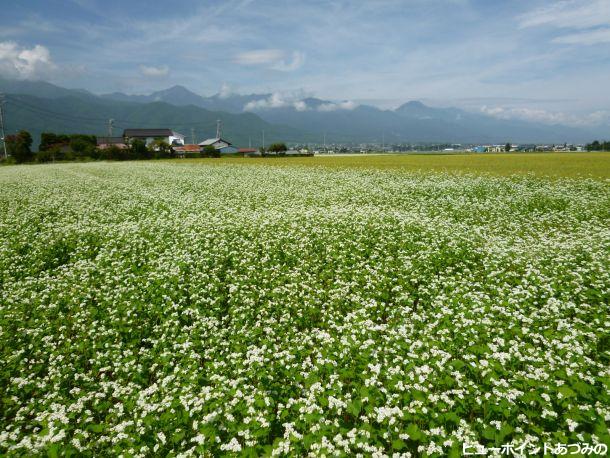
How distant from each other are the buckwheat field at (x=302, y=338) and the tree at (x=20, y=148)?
9273cm

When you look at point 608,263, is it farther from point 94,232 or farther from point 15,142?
point 15,142

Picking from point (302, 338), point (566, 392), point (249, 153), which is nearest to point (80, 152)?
point (249, 153)

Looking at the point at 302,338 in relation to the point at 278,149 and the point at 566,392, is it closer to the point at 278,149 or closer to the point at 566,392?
the point at 566,392

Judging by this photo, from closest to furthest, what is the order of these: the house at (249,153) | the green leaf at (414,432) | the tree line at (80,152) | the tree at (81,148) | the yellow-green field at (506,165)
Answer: the green leaf at (414,432)
the yellow-green field at (506,165)
the tree line at (80,152)
the tree at (81,148)
the house at (249,153)

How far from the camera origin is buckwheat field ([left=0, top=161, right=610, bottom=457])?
502 centimetres

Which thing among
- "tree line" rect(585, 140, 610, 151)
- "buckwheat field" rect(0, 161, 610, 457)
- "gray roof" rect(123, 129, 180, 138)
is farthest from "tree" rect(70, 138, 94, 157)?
"tree line" rect(585, 140, 610, 151)

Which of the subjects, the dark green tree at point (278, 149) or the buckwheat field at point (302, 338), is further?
the dark green tree at point (278, 149)

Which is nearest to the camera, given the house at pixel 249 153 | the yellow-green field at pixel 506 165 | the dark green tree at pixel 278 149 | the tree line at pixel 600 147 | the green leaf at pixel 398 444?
the green leaf at pixel 398 444

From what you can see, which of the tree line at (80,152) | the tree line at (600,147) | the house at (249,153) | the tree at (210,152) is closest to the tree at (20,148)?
the tree line at (80,152)

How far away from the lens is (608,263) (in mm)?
10453

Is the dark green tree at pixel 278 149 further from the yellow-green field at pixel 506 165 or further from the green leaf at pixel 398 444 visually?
the green leaf at pixel 398 444

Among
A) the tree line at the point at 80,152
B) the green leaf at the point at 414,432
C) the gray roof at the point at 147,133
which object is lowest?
the green leaf at the point at 414,432

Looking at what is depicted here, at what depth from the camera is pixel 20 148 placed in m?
88.2

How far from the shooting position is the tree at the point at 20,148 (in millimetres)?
87812
